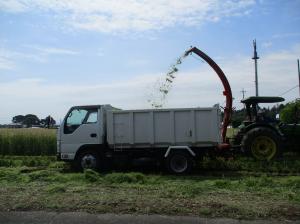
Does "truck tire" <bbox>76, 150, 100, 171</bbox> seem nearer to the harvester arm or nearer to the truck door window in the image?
the truck door window

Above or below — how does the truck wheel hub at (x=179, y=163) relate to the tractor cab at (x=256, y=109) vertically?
below

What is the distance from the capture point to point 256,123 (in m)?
17.1

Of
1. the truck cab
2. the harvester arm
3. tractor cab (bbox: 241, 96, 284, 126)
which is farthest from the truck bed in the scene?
tractor cab (bbox: 241, 96, 284, 126)

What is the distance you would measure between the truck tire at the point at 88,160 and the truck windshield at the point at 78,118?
91 cm

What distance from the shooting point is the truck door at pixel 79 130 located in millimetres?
15602

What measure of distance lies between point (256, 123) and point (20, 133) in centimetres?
1331

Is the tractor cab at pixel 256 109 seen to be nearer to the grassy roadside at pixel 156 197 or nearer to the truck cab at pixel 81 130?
the grassy roadside at pixel 156 197

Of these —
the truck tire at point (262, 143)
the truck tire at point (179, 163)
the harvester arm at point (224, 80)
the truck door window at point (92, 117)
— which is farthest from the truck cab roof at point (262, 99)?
the truck door window at point (92, 117)

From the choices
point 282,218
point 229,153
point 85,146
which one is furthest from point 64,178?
point 282,218

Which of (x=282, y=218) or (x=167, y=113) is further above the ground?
(x=167, y=113)

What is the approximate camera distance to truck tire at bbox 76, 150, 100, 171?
610 inches

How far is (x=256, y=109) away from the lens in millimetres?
17906

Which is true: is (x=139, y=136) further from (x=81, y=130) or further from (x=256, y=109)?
(x=256, y=109)

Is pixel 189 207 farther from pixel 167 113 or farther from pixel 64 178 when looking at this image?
pixel 167 113
